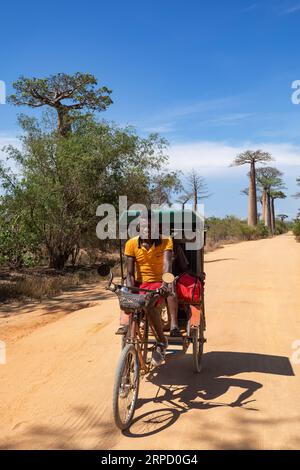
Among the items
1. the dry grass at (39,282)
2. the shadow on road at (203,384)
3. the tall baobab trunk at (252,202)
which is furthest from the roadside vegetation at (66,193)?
the tall baobab trunk at (252,202)

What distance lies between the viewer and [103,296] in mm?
12023

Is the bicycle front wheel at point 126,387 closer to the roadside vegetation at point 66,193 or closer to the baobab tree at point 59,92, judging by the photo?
the roadside vegetation at point 66,193

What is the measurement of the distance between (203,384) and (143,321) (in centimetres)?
110

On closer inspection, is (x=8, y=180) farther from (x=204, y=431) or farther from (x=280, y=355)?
(x=204, y=431)

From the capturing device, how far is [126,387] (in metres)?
4.33

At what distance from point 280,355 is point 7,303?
6579 millimetres

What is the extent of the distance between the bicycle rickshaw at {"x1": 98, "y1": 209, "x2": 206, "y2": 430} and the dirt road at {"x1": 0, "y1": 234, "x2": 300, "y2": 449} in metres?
0.26

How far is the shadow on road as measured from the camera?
14.9 feet

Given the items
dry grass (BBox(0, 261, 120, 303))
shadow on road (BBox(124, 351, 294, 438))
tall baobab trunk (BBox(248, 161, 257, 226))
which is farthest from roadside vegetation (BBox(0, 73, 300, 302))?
tall baobab trunk (BBox(248, 161, 257, 226))

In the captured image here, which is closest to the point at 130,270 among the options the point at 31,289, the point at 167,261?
the point at 167,261

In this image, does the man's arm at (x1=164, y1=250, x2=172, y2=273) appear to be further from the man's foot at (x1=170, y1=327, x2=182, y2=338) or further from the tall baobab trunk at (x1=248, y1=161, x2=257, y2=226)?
the tall baobab trunk at (x1=248, y1=161, x2=257, y2=226)

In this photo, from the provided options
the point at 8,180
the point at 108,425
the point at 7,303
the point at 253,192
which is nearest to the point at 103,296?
the point at 7,303

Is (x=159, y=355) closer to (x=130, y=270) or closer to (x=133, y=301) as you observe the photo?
(x=133, y=301)

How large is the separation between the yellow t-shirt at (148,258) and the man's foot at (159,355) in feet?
2.24
